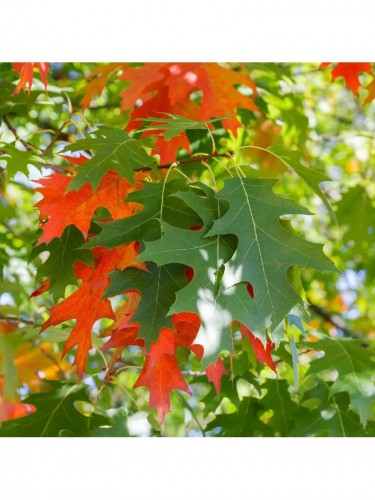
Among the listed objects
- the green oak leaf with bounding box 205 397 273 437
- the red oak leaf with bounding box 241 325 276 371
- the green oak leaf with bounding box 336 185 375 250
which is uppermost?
the red oak leaf with bounding box 241 325 276 371

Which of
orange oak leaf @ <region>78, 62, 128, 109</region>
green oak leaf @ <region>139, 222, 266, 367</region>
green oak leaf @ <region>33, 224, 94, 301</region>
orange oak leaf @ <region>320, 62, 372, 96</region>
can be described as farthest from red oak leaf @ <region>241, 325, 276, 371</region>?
orange oak leaf @ <region>320, 62, 372, 96</region>

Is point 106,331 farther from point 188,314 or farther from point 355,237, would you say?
point 355,237

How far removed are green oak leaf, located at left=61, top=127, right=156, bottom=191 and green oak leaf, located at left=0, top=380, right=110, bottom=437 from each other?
A: 25.5 inches

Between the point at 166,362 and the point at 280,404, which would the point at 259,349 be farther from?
the point at 280,404

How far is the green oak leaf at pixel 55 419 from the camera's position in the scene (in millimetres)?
1684

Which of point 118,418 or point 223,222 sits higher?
point 223,222

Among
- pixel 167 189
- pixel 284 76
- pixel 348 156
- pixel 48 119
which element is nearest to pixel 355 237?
pixel 348 156

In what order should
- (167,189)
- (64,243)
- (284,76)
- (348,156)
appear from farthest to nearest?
(348,156) → (284,76) → (64,243) → (167,189)

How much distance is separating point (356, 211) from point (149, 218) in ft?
7.69

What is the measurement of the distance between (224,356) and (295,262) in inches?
26.2

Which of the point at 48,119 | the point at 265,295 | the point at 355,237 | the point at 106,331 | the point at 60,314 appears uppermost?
the point at 265,295

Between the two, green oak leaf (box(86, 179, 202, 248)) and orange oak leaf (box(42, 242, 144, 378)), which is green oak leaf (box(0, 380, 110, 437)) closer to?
orange oak leaf (box(42, 242, 144, 378))

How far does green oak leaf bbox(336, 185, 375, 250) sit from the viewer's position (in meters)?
3.42

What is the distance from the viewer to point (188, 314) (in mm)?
1259
